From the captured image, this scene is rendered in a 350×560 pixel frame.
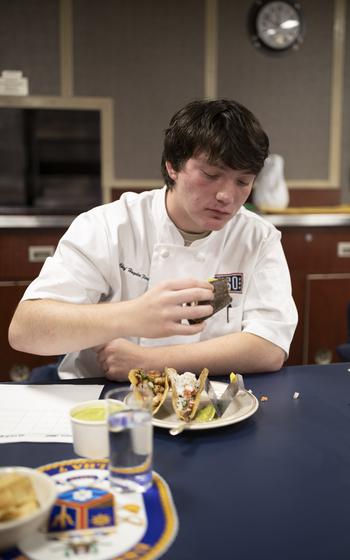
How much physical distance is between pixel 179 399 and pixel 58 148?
3.16 meters

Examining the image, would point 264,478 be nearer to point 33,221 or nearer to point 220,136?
point 220,136

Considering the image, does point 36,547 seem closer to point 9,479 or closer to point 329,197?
point 9,479

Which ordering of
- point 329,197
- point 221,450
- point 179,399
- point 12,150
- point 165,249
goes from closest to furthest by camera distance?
point 221,450, point 179,399, point 165,249, point 12,150, point 329,197

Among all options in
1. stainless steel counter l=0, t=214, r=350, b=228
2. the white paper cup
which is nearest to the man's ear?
the white paper cup

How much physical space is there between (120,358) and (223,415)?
1.07 feet

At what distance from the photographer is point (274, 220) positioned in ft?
11.0

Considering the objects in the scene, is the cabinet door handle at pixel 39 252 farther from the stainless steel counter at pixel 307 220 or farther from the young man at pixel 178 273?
the young man at pixel 178 273

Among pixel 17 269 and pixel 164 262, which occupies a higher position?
pixel 164 262

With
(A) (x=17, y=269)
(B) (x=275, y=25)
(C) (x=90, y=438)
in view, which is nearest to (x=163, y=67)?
(B) (x=275, y=25)

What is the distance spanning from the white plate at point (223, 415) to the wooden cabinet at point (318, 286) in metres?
2.24

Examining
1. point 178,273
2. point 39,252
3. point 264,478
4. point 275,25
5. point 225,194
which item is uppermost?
point 275,25

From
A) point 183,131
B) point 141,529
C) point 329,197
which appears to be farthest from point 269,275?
point 329,197

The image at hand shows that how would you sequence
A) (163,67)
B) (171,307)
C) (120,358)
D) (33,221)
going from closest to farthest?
1. (171,307)
2. (120,358)
3. (33,221)
4. (163,67)

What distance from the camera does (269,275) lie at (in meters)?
1.69
